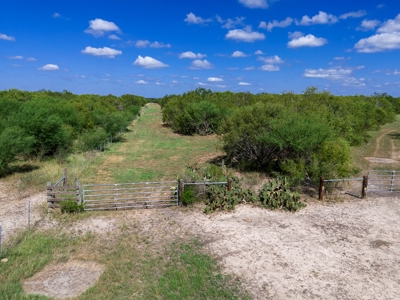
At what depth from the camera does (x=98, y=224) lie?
452 inches

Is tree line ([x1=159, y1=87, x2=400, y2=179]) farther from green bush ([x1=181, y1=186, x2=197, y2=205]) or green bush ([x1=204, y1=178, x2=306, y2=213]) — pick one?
green bush ([x1=181, y1=186, x2=197, y2=205])

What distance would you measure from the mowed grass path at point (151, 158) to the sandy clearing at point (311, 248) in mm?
7330

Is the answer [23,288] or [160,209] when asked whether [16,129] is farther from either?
[23,288]

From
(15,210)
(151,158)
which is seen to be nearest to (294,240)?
(15,210)

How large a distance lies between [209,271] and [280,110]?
13704 millimetres

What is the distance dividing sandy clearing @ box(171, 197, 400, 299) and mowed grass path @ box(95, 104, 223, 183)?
24.1 ft

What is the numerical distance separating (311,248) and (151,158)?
57.6 ft

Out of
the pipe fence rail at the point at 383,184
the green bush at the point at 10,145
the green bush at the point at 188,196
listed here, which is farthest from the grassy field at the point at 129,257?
the pipe fence rail at the point at 383,184

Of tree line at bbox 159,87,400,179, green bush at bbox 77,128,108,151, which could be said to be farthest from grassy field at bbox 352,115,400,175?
green bush at bbox 77,128,108,151

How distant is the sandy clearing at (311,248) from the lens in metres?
7.76

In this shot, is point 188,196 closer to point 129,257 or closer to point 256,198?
point 256,198

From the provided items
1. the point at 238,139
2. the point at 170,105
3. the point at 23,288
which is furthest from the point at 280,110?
the point at 170,105

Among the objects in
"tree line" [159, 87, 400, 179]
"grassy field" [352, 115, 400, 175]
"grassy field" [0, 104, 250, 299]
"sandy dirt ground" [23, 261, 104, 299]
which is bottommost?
"sandy dirt ground" [23, 261, 104, 299]

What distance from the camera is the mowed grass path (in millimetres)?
19078
